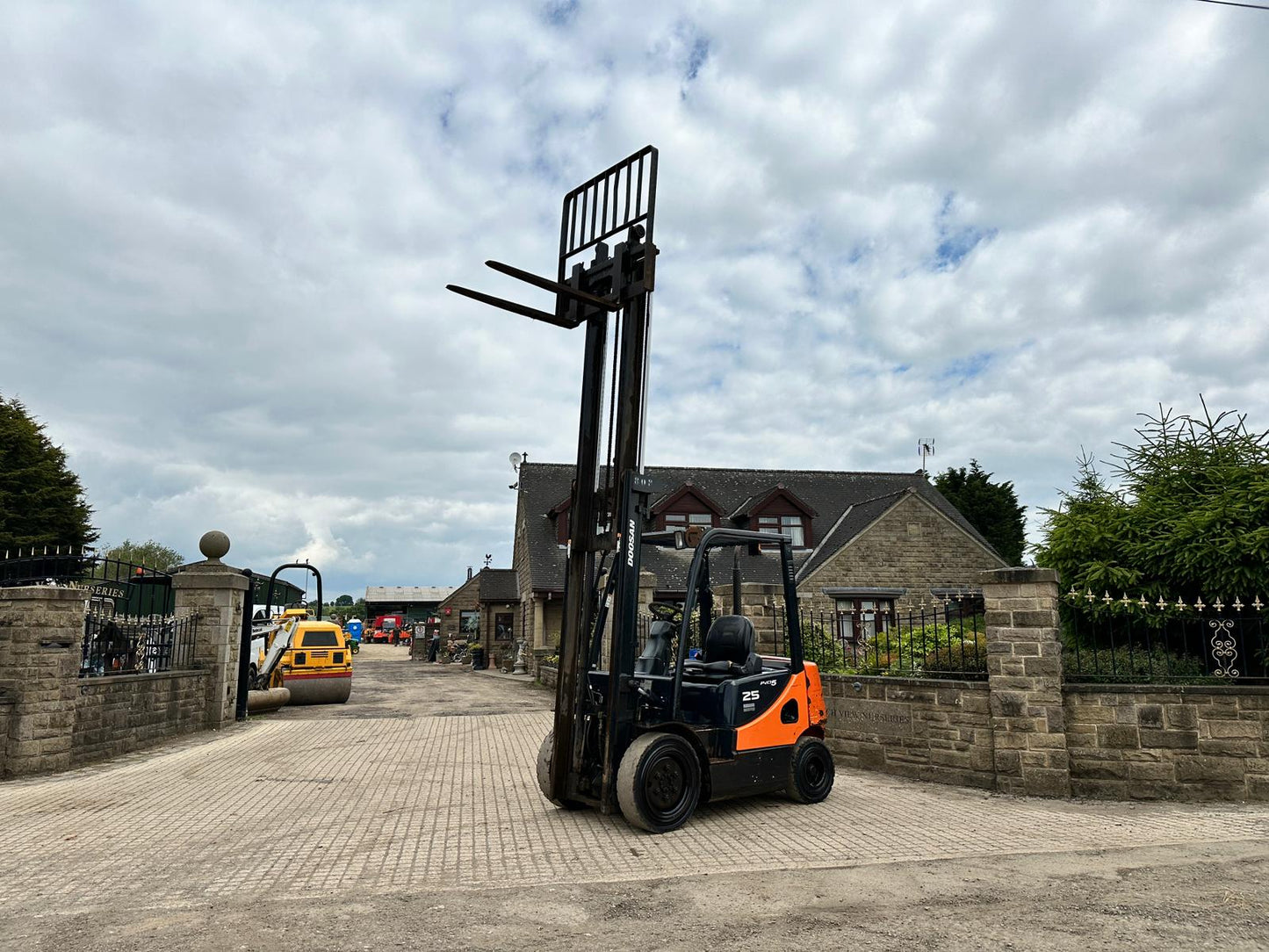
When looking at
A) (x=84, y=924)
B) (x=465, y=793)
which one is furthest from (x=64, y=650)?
(x=84, y=924)

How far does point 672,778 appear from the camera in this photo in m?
6.96

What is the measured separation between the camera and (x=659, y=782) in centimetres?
683

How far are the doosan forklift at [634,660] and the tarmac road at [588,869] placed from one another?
0.35m

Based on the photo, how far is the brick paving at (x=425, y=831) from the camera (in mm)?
5633

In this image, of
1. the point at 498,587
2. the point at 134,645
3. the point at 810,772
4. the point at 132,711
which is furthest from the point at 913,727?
the point at 498,587

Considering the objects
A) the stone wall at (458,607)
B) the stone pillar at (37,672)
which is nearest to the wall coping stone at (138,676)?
the stone pillar at (37,672)

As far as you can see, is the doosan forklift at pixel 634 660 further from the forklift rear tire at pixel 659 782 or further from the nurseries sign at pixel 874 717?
the nurseries sign at pixel 874 717

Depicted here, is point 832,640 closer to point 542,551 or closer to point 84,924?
point 84,924

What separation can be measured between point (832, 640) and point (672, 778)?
5291 millimetres

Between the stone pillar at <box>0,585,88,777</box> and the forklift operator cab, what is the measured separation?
5962 millimetres

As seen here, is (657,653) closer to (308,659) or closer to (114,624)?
(114,624)

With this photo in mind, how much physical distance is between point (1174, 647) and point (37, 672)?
1230cm

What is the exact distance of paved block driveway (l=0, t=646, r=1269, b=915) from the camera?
18.5 ft

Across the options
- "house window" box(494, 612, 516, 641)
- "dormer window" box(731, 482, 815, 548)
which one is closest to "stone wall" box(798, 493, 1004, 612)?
"dormer window" box(731, 482, 815, 548)
